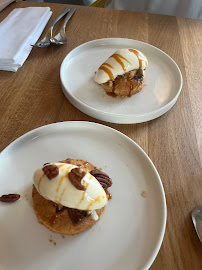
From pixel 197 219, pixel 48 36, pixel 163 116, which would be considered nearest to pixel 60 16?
pixel 48 36

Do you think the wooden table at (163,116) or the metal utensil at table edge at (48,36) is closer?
the wooden table at (163,116)

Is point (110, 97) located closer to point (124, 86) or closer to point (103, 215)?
point (124, 86)

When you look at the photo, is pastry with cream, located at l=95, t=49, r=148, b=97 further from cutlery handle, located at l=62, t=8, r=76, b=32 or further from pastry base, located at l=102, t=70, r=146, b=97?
cutlery handle, located at l=62, t=8, r=76, b=32

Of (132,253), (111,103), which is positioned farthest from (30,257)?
(111,103)

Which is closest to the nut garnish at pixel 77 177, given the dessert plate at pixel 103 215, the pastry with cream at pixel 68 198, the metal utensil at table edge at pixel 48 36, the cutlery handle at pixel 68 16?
the pastry with cream at pixel 68 198

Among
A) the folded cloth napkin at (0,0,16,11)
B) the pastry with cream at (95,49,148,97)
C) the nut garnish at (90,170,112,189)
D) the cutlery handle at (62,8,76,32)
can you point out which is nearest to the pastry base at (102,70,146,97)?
the pastry with cream at (95,49,148,97)

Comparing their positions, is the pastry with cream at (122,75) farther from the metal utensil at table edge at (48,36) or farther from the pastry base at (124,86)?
the metal utensil at table edge at (48,36)

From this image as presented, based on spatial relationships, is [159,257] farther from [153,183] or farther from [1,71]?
[1,71]
